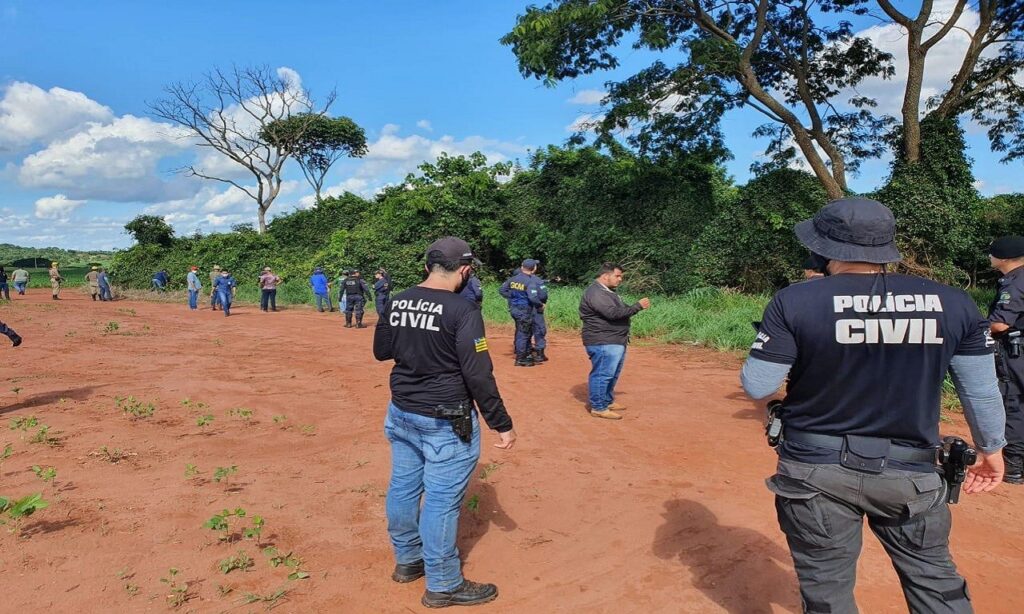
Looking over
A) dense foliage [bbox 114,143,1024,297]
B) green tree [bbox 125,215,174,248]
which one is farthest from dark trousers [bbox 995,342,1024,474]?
green tree [bbox 125,215,174,248]

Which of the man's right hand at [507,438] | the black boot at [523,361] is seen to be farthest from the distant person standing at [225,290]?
the man's right hand at [507,438]

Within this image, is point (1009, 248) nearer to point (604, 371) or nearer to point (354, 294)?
point (604, 371)

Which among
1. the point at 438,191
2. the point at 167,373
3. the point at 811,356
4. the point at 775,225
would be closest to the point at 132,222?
the point at 438,191

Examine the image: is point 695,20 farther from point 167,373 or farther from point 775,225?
point 167,373

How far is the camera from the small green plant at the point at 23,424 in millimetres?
5785

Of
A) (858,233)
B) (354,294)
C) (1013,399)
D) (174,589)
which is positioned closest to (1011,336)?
(1013,399)

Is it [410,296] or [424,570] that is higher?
[410,296]

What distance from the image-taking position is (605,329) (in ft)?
20.0

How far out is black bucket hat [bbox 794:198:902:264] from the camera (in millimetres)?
2072

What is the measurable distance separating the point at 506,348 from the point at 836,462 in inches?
361

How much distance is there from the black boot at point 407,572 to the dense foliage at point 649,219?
45.1 feet

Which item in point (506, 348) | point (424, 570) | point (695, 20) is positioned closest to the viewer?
point (424, 570)

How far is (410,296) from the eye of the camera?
300cm

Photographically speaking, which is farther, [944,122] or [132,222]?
[132,222]
